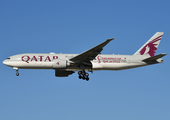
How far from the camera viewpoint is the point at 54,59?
42594mm

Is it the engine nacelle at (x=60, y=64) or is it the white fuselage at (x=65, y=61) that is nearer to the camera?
the engine nacelle at (x=60, y=64)

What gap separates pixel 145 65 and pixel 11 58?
18.6 meters

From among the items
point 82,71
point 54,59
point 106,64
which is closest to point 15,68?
point 54,59

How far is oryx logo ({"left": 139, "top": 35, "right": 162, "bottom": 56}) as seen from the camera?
4634cm

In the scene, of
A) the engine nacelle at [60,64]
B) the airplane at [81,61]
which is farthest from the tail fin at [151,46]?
the engine nacelle at [60,64]

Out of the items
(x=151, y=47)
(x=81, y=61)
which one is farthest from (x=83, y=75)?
(x=151, y=47)

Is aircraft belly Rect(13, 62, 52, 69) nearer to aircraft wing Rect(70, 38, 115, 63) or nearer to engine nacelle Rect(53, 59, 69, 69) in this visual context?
engine nacelle Rect(53, 59, 69, 69)

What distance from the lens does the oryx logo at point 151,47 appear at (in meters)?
46.3

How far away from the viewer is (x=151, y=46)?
46.9 m

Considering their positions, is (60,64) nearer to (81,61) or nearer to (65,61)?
(65,61)

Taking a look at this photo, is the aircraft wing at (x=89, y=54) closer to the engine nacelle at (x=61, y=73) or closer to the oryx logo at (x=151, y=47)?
the engine nacelle at (x=61, y=73)

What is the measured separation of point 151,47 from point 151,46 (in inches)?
7.1

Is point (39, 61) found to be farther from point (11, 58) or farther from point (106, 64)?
point (106, 64)

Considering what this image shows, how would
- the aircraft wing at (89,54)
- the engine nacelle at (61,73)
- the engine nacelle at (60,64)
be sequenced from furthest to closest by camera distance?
the engine nacelle at (61,73) < the engine nacelle at (60,64) < the aircraft wing at (89,54)
